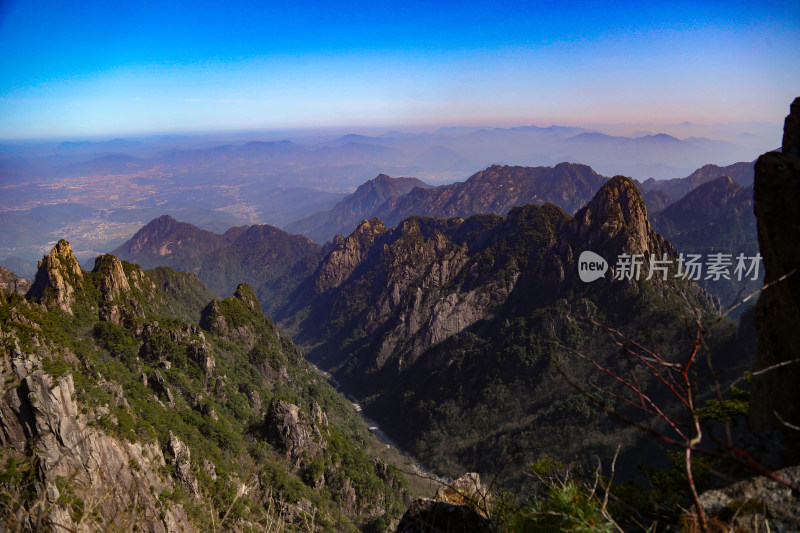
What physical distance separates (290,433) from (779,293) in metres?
44.8

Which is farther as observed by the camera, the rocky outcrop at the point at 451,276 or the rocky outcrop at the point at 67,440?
the rocky outcrop at the point at 451,276

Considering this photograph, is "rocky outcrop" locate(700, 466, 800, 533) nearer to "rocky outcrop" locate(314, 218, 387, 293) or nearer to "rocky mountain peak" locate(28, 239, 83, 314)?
"rocky mountain peak" locate(28, 239, 83, 314)

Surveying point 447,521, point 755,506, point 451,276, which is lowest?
point 451,276

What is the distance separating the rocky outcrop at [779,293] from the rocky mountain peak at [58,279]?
64077 mm

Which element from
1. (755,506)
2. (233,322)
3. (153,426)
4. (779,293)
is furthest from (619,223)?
(755,506)

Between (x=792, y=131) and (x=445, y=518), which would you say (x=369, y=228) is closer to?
(x=792, y=131)

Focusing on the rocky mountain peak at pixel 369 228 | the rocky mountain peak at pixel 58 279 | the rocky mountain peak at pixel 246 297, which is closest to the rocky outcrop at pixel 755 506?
the rocky mountain peak at pixel 58 279

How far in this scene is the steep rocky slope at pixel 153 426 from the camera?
14945 millimetres

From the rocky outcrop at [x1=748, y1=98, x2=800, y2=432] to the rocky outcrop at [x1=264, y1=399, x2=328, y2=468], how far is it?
43059 mm

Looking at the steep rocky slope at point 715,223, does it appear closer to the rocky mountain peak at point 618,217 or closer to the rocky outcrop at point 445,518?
the rocky mountain peak at point 618,217

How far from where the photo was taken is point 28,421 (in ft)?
70.3

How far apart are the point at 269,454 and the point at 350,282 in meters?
122

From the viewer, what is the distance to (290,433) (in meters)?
44.5

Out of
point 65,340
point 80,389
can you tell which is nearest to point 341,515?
point 80,389
